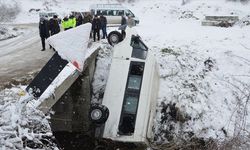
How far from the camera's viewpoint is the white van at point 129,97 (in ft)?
37.8

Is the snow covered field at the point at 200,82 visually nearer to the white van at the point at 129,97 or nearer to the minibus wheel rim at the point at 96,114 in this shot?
the white van at the point at 129,97

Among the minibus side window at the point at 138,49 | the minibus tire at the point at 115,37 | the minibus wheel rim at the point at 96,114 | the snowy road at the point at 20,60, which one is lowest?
the minibus wheel rim at the point at 96,114

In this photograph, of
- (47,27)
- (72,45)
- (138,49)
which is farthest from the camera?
(47,27)

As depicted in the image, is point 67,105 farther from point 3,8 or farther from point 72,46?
point 3,8

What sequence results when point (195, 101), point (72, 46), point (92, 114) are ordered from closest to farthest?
point (72, 46), point (92, 114), point (195, 101)

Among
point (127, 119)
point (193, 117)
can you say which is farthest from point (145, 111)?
point (193, 117)

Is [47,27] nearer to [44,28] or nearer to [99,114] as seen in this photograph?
[44,28]

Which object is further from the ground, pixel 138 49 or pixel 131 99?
pixel 138 49

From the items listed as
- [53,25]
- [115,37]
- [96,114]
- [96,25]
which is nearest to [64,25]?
[53,25]

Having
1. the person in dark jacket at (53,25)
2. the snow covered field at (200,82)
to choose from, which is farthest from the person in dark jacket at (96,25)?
the snow covered field at (200,82)

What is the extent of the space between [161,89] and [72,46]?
890 centimetres

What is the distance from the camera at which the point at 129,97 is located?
40.0 feet

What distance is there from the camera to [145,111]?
11805 mm

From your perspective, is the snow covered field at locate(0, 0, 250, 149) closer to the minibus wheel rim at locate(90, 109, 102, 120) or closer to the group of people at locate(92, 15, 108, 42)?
the group of people at locate(92, 15, 108, 42)
